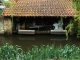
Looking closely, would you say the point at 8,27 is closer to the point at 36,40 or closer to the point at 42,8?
the point at 36,40

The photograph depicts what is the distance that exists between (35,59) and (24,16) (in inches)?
530

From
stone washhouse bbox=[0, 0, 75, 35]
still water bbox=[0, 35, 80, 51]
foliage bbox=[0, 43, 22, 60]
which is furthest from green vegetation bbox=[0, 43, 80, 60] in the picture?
stone washhouse bbox=[0, 0, 75, 35]

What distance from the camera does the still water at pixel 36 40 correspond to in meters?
24.3

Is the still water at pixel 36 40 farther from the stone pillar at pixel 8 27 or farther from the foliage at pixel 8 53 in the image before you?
the foliage at pixel 8 53

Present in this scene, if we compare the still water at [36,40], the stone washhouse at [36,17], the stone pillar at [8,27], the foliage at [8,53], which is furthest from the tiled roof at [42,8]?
the foliage at [8,53]

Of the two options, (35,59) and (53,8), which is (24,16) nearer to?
(53,8)

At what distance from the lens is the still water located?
24.3m

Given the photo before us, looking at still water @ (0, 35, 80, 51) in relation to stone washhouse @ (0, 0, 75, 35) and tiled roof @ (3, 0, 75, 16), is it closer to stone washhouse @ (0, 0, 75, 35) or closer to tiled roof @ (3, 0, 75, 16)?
stone washhouse @ (0, 0, 75, 35)

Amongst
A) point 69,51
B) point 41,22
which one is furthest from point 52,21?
point 69,51

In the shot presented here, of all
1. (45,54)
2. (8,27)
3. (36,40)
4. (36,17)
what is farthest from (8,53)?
(36,17)

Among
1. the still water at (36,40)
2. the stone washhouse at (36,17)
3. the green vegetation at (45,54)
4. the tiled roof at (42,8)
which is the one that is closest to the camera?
the green vegetation at (45,54)

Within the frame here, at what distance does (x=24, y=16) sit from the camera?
1070 inches

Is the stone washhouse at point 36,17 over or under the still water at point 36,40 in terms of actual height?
over

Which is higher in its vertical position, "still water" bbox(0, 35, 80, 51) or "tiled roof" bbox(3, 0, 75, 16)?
"tiled roof" bbox(3, 0, 75, 16)
